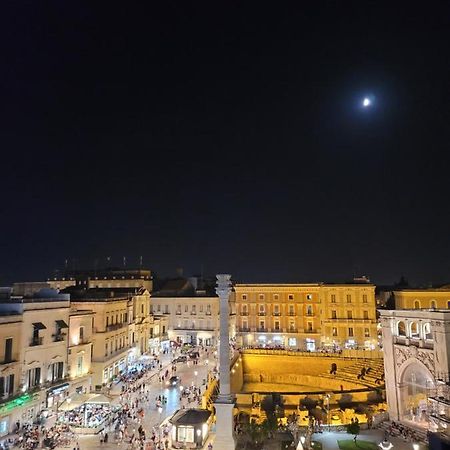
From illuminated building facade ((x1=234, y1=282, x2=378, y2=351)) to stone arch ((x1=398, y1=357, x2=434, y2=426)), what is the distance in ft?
108

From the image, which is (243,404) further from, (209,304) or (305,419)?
(209,304)

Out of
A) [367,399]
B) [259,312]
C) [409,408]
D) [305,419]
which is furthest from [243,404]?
[259,312]

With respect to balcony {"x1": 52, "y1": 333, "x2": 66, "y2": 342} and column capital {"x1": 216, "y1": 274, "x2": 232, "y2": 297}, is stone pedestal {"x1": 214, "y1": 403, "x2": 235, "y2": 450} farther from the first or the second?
→ balcony {"x1": 52, "y1": 333, "x2": 66, "y2": 342}

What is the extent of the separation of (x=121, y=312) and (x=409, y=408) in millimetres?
35349

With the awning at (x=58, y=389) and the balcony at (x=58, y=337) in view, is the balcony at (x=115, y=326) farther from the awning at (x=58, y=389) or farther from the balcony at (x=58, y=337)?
the awning at (x=58, y=389)

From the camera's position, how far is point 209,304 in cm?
7769

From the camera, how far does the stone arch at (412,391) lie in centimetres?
3544

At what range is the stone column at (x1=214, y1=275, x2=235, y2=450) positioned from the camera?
1203 inches

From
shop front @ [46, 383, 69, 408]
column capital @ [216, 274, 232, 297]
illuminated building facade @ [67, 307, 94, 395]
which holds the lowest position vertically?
shop front @ [46, 383, 69, 408]

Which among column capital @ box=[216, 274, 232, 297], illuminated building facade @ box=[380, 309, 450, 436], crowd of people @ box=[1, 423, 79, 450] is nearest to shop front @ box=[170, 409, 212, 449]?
crowd of people @ box=[1, 423, 79, 450]

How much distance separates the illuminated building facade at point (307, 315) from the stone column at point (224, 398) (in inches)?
1598

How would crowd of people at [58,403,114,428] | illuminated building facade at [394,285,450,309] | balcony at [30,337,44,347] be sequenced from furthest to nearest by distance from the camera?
illuminated building facade at [394,285,450,309] < balcony at [30,337,44,347] < crowd of people at [58,403,114,428]

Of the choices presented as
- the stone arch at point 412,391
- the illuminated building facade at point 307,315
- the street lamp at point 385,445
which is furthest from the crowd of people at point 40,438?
the illuminated building facade at point 307,315

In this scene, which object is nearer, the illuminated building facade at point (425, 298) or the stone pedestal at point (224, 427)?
the stone pedestal at point (224, 427)
